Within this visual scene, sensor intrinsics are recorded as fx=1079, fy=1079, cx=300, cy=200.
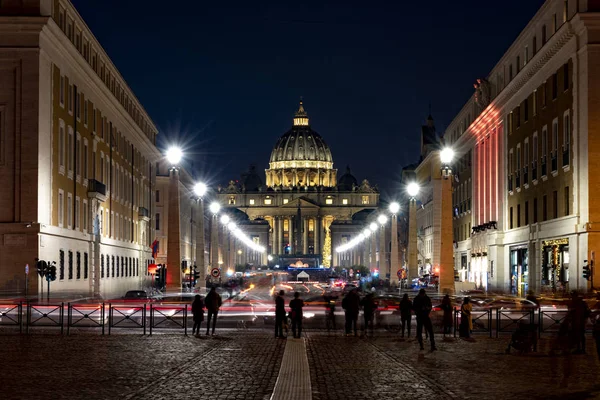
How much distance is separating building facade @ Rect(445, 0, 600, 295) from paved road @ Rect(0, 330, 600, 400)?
66.8 feet

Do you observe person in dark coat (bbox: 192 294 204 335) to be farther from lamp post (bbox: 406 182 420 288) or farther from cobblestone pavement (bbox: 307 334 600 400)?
lamp post (bbox: 406 182 420 288)

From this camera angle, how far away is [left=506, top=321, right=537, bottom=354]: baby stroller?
27.1m

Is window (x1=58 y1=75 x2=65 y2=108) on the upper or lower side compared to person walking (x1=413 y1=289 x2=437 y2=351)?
upper

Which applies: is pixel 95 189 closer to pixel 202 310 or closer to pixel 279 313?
pixel 202 310

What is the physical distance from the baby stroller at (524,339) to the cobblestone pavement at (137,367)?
5927mm

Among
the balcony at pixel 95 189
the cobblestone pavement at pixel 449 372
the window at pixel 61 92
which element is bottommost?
the cobblestone pavement at pixel 449 372

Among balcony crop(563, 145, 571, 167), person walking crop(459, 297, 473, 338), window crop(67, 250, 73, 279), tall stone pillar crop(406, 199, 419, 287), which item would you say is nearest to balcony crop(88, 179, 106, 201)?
→ window crop(67, 250, 73, 279)

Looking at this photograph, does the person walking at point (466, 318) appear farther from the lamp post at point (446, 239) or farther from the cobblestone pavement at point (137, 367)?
the lamp post at point (446, 239)

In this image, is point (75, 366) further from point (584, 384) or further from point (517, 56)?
point (517, 56)

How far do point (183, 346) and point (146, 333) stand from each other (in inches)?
229

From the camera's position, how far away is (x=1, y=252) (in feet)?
164

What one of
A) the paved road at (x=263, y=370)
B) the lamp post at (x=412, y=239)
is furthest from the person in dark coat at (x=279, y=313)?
the lamp post at (x=412, y=239)

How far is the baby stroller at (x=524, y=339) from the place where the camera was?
2712 cm

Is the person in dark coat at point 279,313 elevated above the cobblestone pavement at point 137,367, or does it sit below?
above
